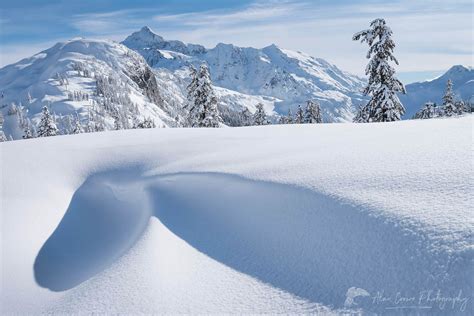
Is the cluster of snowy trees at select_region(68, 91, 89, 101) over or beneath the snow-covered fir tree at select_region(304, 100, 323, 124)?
over

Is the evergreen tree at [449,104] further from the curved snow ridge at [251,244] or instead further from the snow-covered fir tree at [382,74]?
the curved snow ridge at [251,244]

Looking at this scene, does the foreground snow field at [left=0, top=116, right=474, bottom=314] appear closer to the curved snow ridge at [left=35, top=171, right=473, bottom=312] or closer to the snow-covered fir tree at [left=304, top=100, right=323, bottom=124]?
the curved snow ridge at [left=35, top=171, right=473, bottom=312]

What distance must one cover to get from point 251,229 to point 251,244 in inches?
10.2

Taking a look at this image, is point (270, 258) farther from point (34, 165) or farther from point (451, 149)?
point (34, 165)

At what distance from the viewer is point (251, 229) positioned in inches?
169

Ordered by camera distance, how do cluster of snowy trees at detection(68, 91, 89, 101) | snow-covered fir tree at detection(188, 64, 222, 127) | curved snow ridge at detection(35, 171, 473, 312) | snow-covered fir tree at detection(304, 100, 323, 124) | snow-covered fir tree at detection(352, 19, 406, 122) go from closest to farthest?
curved snow ridge at detection(35, 171, 473, 312), snow-covered fir tree at detection(352, 19, 406, 122), snow-covered fir tree at detection(188, 64, 222, 127), snow-covered fir tree at detection(304, 100, 323, 124), cluster of snowy trees at detection(68, 91, 89, 101)

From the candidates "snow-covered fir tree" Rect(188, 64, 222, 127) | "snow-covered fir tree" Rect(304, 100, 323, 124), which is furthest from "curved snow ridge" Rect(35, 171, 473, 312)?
"snow-covered fir tree" Rect(304, 100, 323, 124)

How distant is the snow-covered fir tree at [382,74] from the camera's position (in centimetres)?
2025

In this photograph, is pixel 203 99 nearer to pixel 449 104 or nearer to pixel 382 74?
pixel 382 74

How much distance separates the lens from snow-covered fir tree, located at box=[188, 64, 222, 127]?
1193 inches

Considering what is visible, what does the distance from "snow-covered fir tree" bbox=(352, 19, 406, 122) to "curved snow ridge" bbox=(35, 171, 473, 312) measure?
18.3 meters

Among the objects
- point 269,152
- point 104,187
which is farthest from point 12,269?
point 269,152

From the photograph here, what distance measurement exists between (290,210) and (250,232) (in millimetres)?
598

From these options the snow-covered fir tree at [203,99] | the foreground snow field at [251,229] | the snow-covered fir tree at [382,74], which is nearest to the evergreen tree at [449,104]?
the snow-covered fir tree at [382,74]
